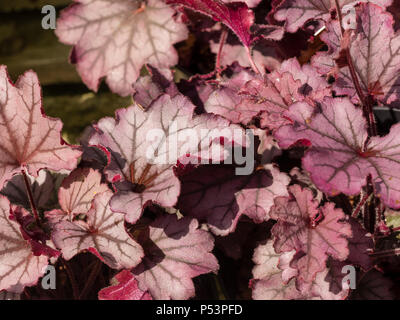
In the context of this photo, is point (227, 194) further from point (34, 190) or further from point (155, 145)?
point (34, 190)

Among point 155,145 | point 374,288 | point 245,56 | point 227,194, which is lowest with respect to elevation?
point 374,288

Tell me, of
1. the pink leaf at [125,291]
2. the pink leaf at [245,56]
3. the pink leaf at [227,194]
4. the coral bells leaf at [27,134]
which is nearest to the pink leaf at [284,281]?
the pink leaf at [227,194]

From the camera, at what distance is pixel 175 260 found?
881mm

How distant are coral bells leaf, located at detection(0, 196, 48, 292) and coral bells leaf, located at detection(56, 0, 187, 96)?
441 mm

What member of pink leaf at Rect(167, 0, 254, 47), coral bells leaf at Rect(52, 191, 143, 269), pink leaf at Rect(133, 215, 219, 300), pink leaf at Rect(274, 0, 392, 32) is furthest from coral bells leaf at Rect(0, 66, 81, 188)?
pink leaf at Rect(274, 0, 392, 32)

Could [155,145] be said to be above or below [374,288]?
above

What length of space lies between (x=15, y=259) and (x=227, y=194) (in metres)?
0.44

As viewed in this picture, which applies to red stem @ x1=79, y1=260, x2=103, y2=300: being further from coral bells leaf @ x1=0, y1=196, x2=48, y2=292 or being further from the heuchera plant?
coral bells leaf @ x1=0, y1=196, x2=48, y2=292

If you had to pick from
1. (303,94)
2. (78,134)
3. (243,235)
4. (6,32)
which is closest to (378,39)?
(303,94)

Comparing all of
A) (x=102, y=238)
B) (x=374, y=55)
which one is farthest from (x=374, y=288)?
(x=102, y=238)

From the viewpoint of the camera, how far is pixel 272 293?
3.17 feet

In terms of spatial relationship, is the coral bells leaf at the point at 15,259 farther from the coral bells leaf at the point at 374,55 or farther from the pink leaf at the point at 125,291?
the coral bells leaf at the point at 374,55
